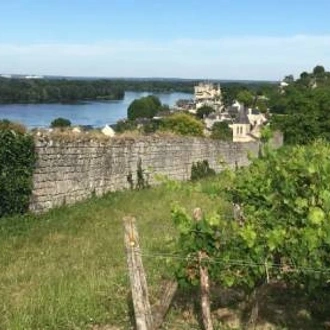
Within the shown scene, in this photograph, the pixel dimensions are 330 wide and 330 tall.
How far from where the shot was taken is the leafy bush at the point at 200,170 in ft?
81.5

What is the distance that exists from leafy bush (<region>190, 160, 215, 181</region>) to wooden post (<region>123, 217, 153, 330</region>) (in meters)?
19.8

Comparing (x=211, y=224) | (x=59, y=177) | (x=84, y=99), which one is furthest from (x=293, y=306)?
(x=84, y=99)

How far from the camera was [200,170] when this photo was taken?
25438 mm

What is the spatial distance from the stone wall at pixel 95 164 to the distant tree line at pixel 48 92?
97.4 meters

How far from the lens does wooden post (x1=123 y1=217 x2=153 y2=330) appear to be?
486 cm

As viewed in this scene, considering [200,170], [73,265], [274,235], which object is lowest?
[200,170]

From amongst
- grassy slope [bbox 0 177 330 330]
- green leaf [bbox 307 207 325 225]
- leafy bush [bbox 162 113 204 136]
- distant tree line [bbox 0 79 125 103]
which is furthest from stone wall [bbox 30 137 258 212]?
distant tree line [bbox 0 79 125 103]

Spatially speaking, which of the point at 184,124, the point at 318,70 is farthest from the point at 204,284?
the point at 318,70

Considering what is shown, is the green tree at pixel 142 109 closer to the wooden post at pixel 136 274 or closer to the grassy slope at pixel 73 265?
the grassy slope at pixel 73 265

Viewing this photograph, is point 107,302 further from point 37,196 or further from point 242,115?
point 242,115

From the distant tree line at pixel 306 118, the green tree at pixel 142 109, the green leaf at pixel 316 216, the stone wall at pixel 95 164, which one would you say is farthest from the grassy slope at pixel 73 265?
the green tree at pixel 142 109

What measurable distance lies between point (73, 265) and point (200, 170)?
686 inches

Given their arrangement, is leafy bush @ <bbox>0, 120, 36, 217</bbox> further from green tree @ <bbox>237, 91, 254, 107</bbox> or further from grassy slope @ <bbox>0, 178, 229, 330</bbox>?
green tree @ <bbox>237, 91, 254, 107</bbox>

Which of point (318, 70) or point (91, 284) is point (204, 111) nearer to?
point (318, 70)
